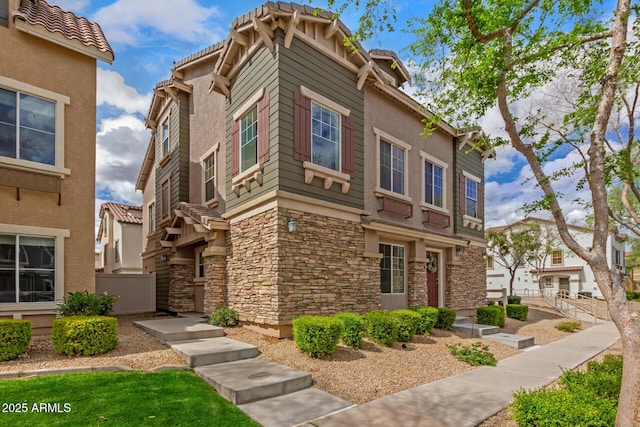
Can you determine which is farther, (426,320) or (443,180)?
(443,180)

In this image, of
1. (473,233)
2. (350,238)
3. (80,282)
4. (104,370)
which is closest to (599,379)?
(350,238)

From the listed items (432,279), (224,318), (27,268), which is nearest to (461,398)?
(224,318)

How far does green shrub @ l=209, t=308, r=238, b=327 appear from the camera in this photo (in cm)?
1031

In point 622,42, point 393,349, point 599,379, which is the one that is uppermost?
point 622,42

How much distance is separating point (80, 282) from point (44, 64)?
17.9ft

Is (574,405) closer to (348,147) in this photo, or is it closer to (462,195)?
(348,147)

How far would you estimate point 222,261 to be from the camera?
11516 millimetres

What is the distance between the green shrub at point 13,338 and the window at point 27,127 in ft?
13.3

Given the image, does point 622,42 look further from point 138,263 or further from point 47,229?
point 138,263

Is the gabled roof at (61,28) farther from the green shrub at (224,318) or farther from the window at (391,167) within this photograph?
the window at (391,167)

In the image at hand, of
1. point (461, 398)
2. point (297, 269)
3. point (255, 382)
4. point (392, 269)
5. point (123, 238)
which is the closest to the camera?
point (255, 382)

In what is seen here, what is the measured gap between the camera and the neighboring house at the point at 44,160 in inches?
331

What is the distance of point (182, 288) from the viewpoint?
14133 millimetres

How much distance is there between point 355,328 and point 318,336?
52.3 inches
